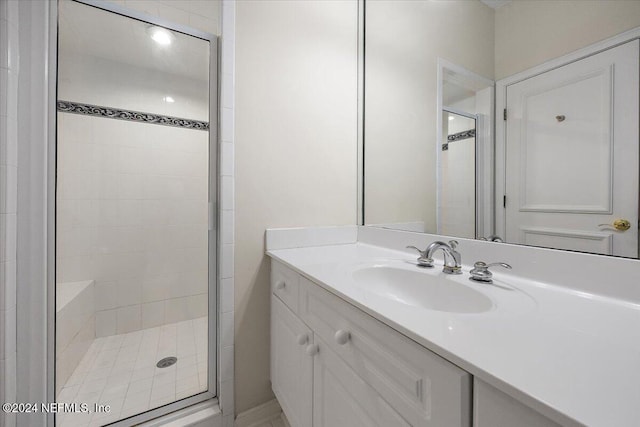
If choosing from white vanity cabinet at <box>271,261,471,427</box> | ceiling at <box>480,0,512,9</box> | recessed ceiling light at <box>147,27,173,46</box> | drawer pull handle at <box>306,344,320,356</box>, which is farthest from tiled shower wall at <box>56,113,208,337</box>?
ceiling at <box>480,0,512,9</box>

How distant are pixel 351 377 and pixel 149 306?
1183 mm

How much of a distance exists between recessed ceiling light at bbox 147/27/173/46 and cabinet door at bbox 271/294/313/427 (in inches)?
50.6

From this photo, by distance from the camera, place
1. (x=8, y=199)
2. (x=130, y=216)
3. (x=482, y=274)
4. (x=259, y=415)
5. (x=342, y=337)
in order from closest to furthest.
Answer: (x=342, y=337)
(x=482, y=274)
(x=8, y=199)
(x=259, y=415)
(x=130, y=216)

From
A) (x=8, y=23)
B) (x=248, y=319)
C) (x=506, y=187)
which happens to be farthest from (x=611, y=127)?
(x=8, y=23)

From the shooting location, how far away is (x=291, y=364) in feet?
3.17

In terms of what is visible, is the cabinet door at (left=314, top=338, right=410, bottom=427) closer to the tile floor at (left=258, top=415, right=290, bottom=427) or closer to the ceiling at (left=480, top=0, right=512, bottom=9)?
the tile floor at (left=258, top=415, right=290, bottom=427)

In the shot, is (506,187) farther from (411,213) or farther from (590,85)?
(411,213)

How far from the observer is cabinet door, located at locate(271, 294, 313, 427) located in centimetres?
85

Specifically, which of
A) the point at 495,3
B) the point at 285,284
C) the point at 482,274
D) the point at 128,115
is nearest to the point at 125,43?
the point at 128,115

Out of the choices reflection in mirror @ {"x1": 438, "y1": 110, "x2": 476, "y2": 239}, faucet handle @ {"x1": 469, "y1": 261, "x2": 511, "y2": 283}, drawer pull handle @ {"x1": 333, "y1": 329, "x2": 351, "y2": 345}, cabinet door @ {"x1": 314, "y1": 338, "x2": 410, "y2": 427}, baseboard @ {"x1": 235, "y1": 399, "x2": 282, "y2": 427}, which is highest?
reflection in mirror @ {"x1": 438, "y1": 110, "x2": 476, "y2": 239}

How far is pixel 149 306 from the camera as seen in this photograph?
1329mm

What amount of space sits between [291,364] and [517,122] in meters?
1.12

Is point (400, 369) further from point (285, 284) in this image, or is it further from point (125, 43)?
point (125, 43)

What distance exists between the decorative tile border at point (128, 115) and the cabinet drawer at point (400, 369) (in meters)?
1.06
